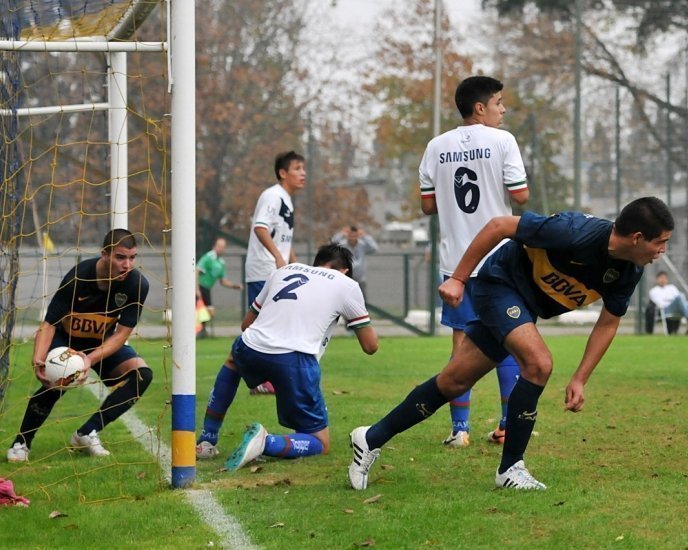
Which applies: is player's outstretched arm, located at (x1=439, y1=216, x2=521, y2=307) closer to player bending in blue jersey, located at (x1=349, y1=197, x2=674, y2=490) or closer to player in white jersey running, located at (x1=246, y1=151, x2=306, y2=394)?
player bending in blue jersey, located at (x1=349, y1=197, x2=674, y2=490)

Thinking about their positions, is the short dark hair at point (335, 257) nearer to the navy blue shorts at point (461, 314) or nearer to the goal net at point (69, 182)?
the navy blue shorts at point (461, 314)

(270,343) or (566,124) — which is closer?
(270,343)

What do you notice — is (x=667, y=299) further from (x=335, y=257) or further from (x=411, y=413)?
(x=411, y=413)

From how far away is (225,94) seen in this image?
34062 mm

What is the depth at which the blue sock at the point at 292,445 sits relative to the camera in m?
6.79

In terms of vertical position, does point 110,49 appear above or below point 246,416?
above

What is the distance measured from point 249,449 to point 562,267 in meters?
Result: 2.07

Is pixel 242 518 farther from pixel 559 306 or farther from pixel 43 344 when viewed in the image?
pixel 43 344

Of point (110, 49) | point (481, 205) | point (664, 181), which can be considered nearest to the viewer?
point (110, 49)

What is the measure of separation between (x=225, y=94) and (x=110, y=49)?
92.3ft

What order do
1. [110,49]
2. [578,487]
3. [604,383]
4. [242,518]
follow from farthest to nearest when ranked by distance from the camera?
[604,383] < [110,49] < [578,487] < [242,518]


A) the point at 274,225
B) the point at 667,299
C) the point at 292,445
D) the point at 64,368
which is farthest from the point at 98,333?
the point at 667,299

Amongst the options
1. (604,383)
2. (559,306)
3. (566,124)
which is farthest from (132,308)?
(566,124)

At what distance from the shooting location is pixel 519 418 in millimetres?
5750
